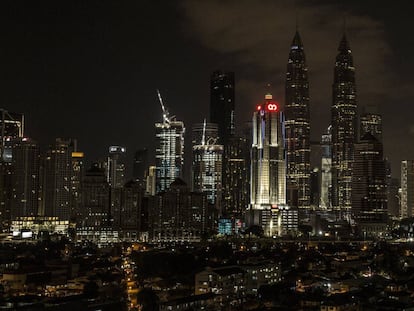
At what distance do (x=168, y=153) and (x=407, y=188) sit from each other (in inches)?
937

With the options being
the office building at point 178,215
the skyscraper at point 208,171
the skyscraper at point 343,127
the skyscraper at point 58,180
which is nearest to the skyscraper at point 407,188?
the skyscraper at point 343,127

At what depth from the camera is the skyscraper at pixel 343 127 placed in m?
62.9

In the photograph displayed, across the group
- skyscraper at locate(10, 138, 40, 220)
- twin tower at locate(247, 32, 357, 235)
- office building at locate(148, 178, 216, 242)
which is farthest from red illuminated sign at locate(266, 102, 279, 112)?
skyscraper at locate(10, 138, 40, 220)

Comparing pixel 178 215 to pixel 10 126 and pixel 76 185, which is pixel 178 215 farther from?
pixel 10 126

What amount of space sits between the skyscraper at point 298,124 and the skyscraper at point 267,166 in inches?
553

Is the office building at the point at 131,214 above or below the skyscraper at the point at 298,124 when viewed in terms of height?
below

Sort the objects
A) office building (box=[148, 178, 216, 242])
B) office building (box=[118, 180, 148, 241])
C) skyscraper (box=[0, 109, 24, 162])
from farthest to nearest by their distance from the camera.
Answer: skyscraper (box=[0, 109, 24, 162])
office building (box=[148, 178, 216, 242])
office building (box=[118, 180, 148, 241])

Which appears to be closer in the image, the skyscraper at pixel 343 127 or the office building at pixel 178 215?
the office building at pixel 178 215

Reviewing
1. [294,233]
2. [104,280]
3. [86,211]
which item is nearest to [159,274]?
[104,280]

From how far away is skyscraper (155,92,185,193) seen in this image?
5962 centimetres

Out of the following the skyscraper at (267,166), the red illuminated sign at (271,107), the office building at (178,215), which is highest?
the red illuminated sign at (271,107)

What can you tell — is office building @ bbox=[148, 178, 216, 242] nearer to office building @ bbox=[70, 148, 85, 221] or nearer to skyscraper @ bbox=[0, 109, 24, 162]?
office building @ bbox=[70, 148, 85, 221]

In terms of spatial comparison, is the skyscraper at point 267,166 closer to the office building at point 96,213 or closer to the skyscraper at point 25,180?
the office building at point 96,213

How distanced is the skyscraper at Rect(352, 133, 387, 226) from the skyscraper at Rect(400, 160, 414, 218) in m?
8.06
